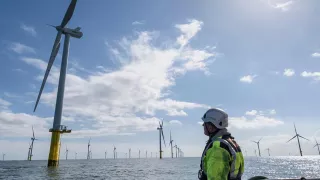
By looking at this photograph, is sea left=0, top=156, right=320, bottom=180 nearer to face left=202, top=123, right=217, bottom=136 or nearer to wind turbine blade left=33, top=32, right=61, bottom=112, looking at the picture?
wind turbine blade left=33, top=32, right=61, bottom=112

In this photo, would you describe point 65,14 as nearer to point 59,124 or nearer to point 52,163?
point 59,124

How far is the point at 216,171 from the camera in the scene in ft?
12.1

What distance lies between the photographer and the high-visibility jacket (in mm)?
3719

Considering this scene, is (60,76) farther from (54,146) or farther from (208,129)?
(208,129)

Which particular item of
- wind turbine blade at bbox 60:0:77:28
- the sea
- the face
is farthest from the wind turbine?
the face

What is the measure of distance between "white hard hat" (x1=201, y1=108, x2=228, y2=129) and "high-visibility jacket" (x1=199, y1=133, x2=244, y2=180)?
239mm

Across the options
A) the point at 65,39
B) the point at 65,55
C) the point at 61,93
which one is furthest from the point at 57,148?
the point at 65,39

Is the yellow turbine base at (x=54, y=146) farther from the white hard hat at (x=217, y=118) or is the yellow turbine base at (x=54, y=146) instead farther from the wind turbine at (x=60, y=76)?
the white hard hat at (x=217, y=118)

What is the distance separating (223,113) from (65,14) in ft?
247

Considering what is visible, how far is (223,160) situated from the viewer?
3.78m

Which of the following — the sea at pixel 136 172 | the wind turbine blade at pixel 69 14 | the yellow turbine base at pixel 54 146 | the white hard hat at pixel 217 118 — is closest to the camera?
the white hard hat at pixel 217 118

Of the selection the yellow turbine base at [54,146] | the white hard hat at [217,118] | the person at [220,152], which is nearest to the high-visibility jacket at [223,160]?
the person at [220,152]

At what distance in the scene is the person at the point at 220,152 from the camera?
374 centimetres

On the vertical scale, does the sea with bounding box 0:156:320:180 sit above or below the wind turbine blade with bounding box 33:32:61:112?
below
